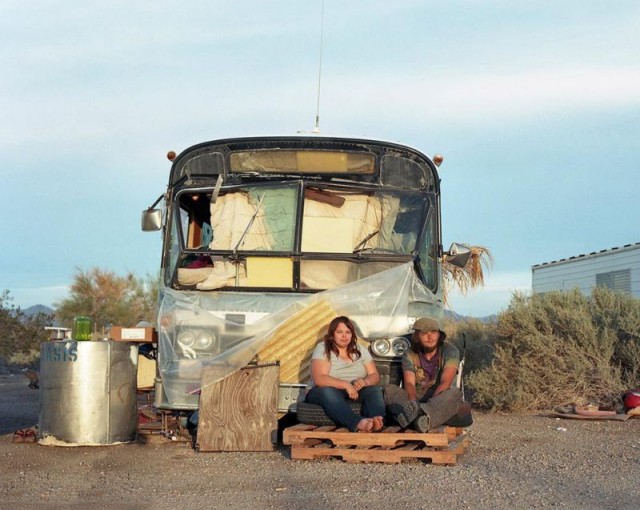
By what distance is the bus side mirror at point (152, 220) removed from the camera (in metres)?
9.62

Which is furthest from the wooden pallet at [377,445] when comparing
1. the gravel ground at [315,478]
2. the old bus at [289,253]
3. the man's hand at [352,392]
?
the old bus at [289,253]

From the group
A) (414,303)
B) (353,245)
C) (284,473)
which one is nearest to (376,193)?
(353,245)

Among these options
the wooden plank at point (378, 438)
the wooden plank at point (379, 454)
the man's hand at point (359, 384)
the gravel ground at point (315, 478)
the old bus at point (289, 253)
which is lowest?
the gravel ground at point (315, 478)

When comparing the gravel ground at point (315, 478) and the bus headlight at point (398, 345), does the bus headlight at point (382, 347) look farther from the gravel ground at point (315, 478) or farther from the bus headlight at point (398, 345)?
the gravel ground at point (315, 478)

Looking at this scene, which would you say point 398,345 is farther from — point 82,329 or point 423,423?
point 82,329

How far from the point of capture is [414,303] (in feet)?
30.1

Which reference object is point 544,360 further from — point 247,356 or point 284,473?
point 284,473

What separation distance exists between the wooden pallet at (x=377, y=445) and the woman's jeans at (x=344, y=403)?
12 centimetres

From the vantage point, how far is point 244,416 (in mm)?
8641

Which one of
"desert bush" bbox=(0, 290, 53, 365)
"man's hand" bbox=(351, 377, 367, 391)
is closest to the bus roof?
"man's hand" bbox=(351, 377, 367, 391)

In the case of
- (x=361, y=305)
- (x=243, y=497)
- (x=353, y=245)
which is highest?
(x=353, y=245)

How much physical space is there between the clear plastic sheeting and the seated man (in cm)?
34

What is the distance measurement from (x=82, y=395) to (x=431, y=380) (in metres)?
3.26

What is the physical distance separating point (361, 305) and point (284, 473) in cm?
217
